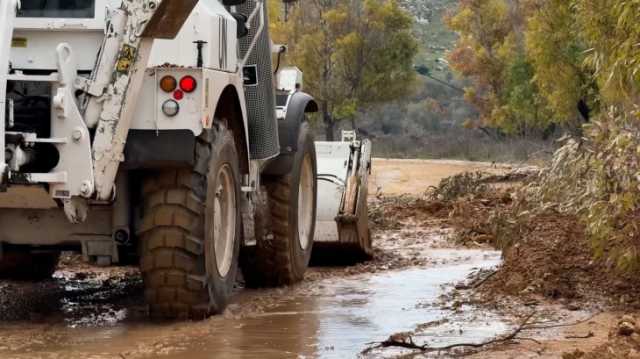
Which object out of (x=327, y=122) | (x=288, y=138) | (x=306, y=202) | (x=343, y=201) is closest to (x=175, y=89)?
(x=288, y=138)

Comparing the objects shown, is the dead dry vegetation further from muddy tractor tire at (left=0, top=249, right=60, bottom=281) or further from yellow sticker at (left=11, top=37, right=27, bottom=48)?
yellow sticker at (left=11, top=37, right=27, bottom=48)

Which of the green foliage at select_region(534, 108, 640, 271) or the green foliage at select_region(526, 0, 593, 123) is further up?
the green foliage at select_region(526, 0, 593, 123)

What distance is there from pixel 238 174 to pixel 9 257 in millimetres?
2381

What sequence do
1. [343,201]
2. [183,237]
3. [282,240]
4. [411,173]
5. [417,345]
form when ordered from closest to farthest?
[417,345] → [183,237] → [282,240] → [343,201] → [411,173]

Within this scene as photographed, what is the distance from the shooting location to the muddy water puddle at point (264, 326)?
7.75 meters

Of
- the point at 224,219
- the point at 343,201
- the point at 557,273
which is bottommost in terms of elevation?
the point at 557,273

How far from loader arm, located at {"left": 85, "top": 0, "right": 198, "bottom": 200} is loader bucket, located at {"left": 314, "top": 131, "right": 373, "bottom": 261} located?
463cm

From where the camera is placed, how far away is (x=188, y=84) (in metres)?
8.27

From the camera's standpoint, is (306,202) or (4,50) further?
(306,202)

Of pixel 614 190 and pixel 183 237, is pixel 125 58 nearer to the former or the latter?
pixel 183 237

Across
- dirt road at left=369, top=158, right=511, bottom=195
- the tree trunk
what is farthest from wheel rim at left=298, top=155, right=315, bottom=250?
the tree trunk

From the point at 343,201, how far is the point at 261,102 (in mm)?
2673

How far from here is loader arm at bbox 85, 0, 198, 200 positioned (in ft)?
25.8

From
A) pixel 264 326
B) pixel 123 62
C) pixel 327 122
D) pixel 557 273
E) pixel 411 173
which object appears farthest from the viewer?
pixel 327 122
